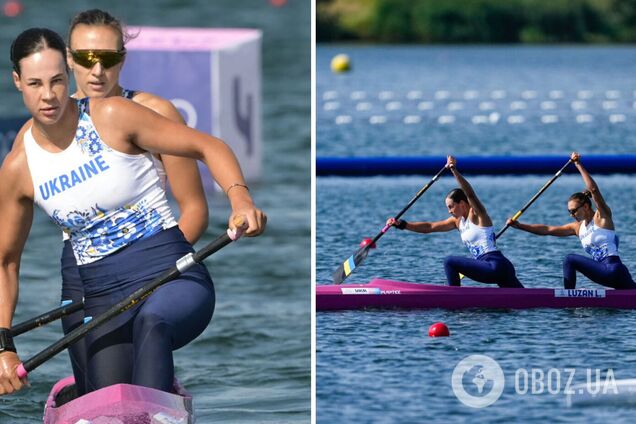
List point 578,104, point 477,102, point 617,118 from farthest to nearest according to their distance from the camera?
point 477,102
point 578,104
point 617,118

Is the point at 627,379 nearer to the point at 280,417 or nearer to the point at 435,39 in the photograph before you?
the point at 280,417

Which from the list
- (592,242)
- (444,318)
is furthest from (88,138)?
(592,242)

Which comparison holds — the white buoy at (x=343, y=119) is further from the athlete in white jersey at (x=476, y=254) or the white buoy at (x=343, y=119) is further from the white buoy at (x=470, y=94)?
the athlete in white jersey at (x=476, y=254)

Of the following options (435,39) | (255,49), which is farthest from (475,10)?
(255,49)

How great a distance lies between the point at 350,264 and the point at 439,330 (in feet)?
5.95

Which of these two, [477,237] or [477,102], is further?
[477,102]

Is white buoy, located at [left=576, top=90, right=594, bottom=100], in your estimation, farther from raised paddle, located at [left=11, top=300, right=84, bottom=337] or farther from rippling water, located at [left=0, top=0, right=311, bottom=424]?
raised paddle, located at [left=11, top=300, right=84, bottom=337]

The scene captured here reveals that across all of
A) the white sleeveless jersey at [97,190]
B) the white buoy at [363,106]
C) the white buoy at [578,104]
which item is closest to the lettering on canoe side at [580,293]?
the white sleeveless jersey at [97,190]

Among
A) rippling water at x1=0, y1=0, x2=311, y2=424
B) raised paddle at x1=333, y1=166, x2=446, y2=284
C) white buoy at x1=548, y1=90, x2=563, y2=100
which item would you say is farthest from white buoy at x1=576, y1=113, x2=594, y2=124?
raised paddle at x1=333, y1=166, x2=446, y2=284

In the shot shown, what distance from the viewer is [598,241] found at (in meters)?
11.4

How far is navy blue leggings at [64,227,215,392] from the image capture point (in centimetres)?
672

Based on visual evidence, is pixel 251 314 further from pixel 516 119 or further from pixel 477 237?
pixel 516 119

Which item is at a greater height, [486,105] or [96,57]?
[96,57]

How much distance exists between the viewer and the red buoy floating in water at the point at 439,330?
34.4ft
